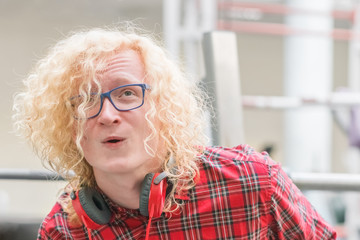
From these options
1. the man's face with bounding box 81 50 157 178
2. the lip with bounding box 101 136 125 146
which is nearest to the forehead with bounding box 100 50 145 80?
the man's face with bounding box 81 50 157 178

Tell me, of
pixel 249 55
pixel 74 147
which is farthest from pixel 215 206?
pixel 249 55

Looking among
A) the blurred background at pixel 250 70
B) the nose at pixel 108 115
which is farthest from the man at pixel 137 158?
the blurred background at pixel 250 70

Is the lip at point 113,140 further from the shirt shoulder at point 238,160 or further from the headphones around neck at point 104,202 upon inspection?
the shirt shoulder at point 238,160

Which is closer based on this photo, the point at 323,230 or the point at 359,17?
the point at 323,230

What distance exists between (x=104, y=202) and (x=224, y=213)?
0.84 ft

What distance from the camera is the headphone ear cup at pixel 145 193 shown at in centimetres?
87

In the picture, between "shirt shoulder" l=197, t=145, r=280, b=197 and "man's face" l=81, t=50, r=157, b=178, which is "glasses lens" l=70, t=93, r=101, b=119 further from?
"shirt shoulder" l=197, t=145, r=280, b=197

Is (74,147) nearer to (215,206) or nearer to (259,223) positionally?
(215,206)

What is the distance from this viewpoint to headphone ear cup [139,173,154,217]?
875mm

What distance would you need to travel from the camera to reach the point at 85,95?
0.87 metres

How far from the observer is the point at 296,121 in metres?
3.60

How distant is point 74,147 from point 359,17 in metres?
2.89

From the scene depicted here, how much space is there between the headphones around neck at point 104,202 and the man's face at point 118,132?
0.04 metres

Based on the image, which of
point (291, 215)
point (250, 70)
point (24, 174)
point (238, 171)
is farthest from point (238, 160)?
point (250, 70)
